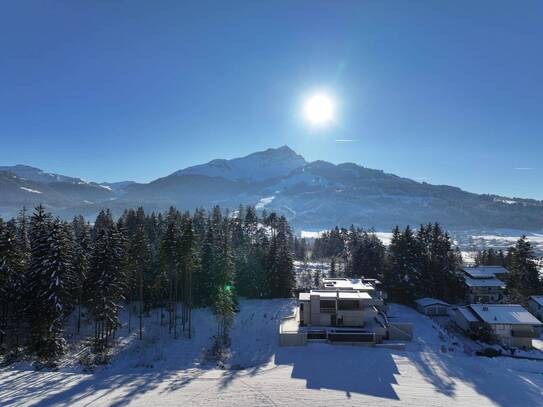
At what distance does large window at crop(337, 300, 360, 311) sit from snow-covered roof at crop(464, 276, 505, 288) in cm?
3080

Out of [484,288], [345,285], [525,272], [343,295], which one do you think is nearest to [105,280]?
[343,295]

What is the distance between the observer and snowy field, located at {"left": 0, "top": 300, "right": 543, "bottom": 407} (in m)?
21.8

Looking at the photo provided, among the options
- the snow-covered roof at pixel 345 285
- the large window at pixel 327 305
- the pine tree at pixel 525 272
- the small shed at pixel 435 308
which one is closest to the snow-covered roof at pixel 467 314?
the small shed at pixel 435 308

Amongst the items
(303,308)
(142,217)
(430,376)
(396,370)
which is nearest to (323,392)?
(396,370)

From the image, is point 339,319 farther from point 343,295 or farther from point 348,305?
point 343,295

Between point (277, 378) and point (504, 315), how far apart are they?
31.8 metres

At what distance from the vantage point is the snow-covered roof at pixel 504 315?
40.2 m

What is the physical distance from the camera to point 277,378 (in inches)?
1039

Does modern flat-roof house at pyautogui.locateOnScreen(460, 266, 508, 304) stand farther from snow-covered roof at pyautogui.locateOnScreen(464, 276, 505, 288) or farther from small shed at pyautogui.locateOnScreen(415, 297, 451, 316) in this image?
small shed at pyautogui.locateOnScreen(415, 297, 451, 316)

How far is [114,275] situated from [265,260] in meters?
26.5

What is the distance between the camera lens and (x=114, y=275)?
33500 millimetres

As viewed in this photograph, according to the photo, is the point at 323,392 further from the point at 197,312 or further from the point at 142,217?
the point at 142,217

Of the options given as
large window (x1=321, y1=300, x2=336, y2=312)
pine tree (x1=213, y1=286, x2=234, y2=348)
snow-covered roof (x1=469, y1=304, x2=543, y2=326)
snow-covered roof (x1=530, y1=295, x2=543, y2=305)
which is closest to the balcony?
snow-covered roof (x1=469, y1=304, x2=543, y2=326)

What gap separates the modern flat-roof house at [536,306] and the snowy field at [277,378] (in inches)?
802
